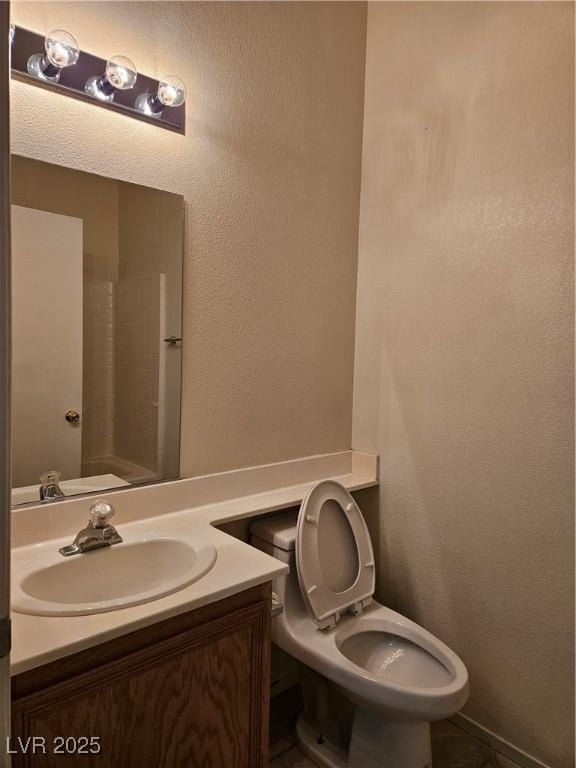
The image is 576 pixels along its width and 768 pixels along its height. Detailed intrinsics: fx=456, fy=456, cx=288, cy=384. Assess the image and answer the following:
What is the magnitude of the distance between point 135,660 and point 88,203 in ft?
3.68

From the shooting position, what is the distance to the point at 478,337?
5.29ft

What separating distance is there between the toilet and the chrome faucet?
582 millimetres

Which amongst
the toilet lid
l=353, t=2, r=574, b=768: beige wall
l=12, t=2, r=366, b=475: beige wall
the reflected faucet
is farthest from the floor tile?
the reflected faucet

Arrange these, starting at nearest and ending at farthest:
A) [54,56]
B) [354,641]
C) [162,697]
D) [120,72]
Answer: [162,697]
[54,56]
[120,72]
[354,641]

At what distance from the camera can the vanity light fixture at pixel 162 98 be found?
4.28 feet

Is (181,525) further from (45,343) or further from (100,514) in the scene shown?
(45,343)

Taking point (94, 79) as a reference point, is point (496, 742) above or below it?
below

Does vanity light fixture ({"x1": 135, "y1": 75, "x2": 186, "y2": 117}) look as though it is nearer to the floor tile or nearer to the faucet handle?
the faucet handle

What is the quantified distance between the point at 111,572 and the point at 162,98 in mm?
1312

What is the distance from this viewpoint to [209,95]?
4.85 feet

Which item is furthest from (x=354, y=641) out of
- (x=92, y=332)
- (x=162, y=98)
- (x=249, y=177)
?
(x=162, y=98)

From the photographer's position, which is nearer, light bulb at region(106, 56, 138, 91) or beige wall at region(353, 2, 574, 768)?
light bulb at region(106, 56, 138, 91)

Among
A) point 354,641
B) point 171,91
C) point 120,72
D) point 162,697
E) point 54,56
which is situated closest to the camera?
point 162,697

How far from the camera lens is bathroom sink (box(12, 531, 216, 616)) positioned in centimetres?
95
